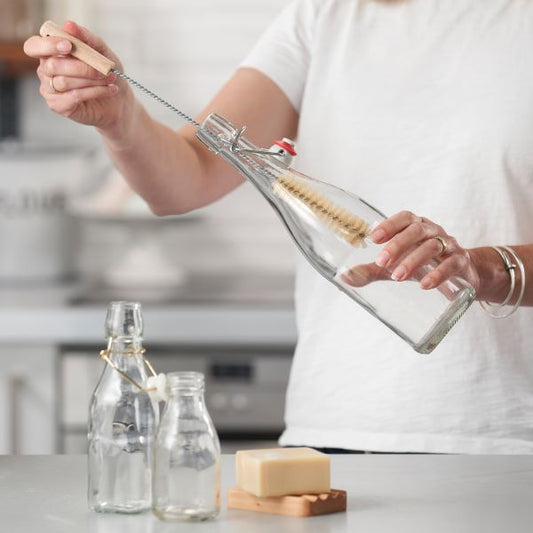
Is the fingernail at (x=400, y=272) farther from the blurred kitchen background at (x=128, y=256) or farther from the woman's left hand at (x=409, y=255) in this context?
the blurred kitchen background at (x=128, y=256)

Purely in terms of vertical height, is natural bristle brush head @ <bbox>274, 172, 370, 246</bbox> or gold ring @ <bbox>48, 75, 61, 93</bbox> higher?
gold ring @ <bbox>48, 75, 61, 93</bbox>

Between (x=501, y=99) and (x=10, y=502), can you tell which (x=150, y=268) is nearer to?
(x=501, y=99)

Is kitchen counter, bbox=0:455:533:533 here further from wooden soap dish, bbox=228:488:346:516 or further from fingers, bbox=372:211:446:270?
fingers, bbox=372:211:446:270

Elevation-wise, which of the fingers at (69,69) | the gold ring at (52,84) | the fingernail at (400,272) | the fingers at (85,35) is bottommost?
the fingernail at (400,272)

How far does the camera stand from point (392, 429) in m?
1.32

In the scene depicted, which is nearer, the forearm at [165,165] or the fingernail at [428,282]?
the fingernail at [428,282]

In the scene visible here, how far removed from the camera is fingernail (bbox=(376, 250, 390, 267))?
3.17 feet

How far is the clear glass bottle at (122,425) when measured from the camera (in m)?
0.88

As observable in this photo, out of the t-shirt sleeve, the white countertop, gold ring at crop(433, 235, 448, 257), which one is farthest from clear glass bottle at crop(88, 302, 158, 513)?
the white countertop

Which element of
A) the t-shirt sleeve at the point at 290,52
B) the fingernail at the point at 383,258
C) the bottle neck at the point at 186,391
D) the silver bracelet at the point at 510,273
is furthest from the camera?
the t-shirt sleeve at the point at 290,52

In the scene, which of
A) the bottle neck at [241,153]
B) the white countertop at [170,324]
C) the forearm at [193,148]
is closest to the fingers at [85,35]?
the forearm at [193,148]

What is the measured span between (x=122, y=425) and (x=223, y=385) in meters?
1.37

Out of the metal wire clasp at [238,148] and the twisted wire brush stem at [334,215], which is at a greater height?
the metal wire clasp at [238,148]

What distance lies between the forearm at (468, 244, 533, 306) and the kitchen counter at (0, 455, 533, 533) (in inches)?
7.1
